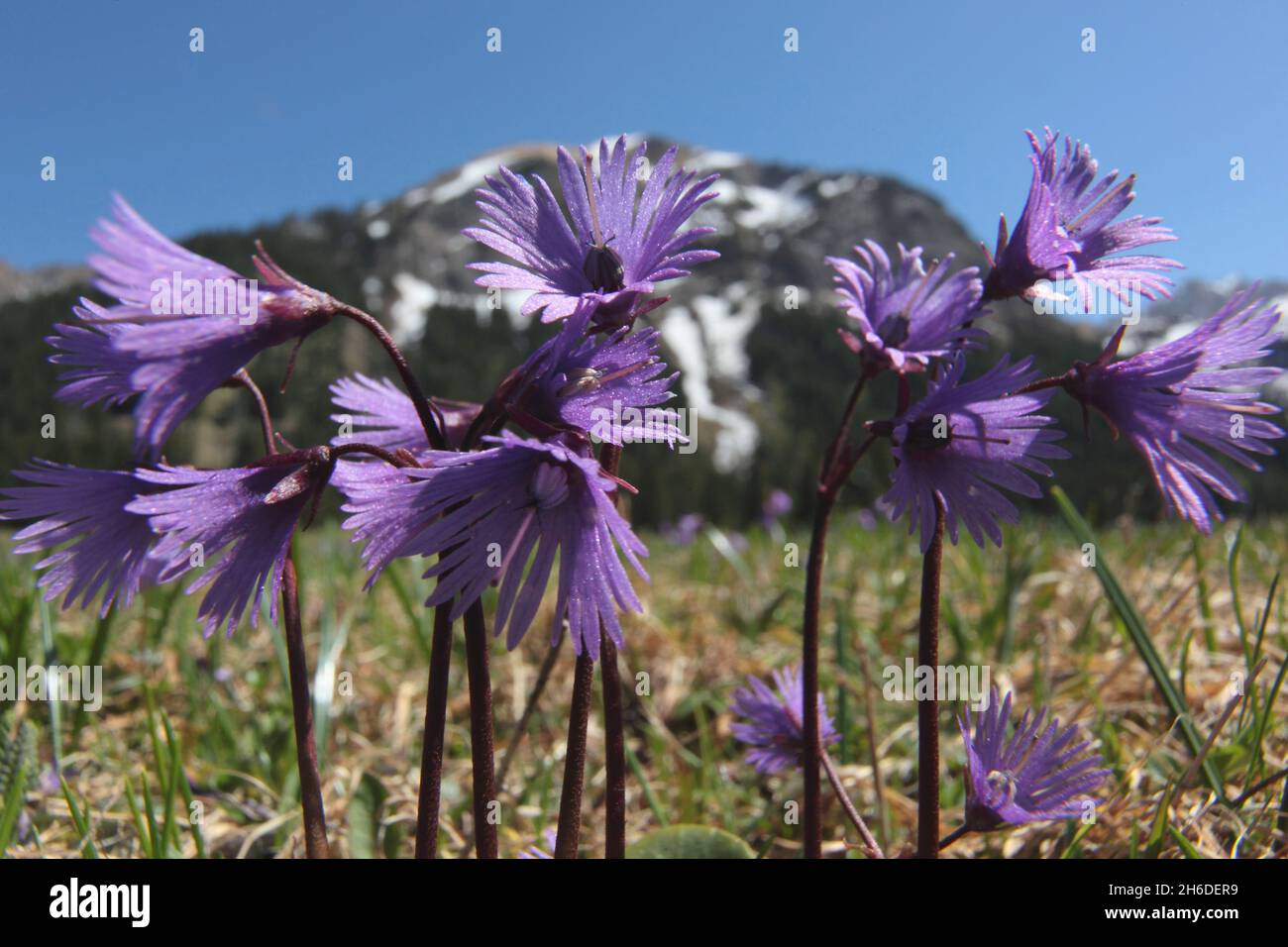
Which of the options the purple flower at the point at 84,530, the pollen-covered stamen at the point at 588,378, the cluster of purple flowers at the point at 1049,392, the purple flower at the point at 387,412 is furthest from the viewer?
the purple flower at the point at 387,412

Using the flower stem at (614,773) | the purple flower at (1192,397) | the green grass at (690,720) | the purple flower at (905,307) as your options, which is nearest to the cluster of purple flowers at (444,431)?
the flower stem at (614,773)

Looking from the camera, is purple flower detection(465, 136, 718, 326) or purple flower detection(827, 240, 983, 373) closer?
purple flower detection(465, 136, 718, 326)

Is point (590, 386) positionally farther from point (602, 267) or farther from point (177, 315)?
point (177, 315)

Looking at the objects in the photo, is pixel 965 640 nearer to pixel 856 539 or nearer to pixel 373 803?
pixel 373 803

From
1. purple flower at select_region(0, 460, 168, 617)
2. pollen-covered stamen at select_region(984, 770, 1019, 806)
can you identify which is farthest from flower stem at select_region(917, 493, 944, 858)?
purple flower at select_region(0, 460, 168, 617)

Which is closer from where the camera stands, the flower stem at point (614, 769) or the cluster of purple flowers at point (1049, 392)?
the cluster of purple flowers at point (1049, 392)

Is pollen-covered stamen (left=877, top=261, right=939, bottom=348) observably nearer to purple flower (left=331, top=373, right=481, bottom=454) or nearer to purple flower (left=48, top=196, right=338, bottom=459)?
purple flower (left=331, top=373, right=481, bottom=454)

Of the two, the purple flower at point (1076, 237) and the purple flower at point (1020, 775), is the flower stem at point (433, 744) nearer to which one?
the purple flower at point (1020, 775)

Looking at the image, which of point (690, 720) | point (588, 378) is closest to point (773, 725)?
point (588, 378)
